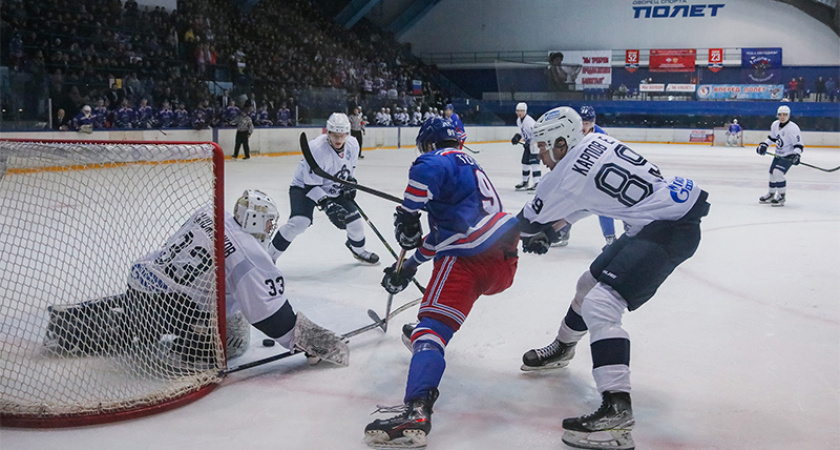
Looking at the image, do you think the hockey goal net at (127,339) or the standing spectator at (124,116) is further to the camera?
the standing spectator at (124,116)

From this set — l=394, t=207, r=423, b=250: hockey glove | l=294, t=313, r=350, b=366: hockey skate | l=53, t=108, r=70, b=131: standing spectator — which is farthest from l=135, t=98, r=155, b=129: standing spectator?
l=394, t=207, r=423, b=250: hockey glove

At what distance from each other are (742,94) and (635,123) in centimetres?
355

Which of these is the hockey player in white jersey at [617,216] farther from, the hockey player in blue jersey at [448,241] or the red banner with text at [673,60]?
the red banner with text at [673,60]

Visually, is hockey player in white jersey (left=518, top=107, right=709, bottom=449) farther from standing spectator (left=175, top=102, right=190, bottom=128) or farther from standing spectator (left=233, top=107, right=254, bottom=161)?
standing spectator (left=233, top=107, right=254, bottom=161)

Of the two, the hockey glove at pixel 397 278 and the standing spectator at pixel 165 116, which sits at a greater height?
the standing spectator at pixel 165 116

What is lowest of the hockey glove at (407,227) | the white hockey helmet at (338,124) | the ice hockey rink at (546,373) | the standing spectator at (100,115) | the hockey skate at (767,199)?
the ice hockey rink at (546,373)

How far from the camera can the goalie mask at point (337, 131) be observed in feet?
16.3

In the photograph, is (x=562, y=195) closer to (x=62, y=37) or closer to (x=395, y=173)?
(x=395, y=173)

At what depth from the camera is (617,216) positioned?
2.56 m

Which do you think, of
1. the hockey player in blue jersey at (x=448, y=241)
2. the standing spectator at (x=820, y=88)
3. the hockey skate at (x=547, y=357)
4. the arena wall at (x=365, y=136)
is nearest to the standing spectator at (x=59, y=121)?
the arena wall at (x=365, y=136)

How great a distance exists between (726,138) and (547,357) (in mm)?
20533

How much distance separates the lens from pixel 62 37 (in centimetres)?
1279

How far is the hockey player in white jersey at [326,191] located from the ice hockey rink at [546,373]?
0.99 ft

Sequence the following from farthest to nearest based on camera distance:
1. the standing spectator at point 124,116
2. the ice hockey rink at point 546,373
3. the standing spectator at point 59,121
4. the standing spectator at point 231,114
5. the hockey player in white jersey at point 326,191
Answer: the standing spectator at point 231,114 < the standing spectator at point 124,116 < the standing spectator at point 59,121 < the hockey player in white jersey at point 326,191 < the ice hockey rink at point 546,373
